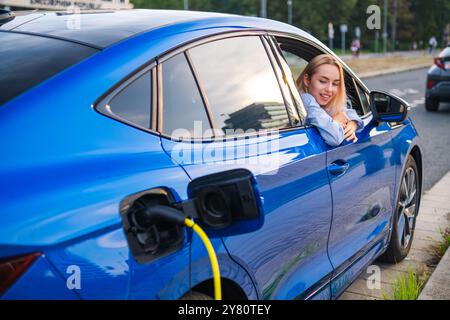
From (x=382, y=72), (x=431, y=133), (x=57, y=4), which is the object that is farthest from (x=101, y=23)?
(x=382, y=72)

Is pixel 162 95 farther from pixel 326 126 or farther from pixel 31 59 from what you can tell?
pixel 326 126

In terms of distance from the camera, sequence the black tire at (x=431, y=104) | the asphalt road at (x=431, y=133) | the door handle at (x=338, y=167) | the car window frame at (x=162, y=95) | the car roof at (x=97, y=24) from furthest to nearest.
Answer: the black tire at (x=431, y=104)
the asphalt road at (x=431, y=133)
the door handle at (x=338, y=167)
the car roof at (x=97, y=24)
the car window frame at (x=162, y=95)

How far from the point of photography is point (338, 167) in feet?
9.60

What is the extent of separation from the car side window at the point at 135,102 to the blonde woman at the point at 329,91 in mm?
1215

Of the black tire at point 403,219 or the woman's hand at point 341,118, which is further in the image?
the black tire at point 403,219

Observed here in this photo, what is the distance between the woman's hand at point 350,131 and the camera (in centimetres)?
312

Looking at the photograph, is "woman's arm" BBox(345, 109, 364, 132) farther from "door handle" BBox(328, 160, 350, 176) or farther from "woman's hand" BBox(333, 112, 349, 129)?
"door handle" BBox(328, 160, 350, 176)

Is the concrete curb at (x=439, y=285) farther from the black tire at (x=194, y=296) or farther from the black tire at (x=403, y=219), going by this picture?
the black tire at (x=194, y=296)

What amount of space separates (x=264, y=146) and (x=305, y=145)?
33 cm

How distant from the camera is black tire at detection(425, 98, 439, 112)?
13.9m

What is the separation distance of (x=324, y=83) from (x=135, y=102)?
151 centimetres

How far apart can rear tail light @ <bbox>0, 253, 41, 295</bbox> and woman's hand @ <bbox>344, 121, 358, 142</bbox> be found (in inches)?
78.1

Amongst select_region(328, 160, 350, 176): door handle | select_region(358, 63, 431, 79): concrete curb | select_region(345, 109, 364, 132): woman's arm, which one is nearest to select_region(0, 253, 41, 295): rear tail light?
select_region(328, 160, 350, 176): door handle

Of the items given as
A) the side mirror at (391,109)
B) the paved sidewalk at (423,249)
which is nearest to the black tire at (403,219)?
the paved sidewalk at (423,249)
